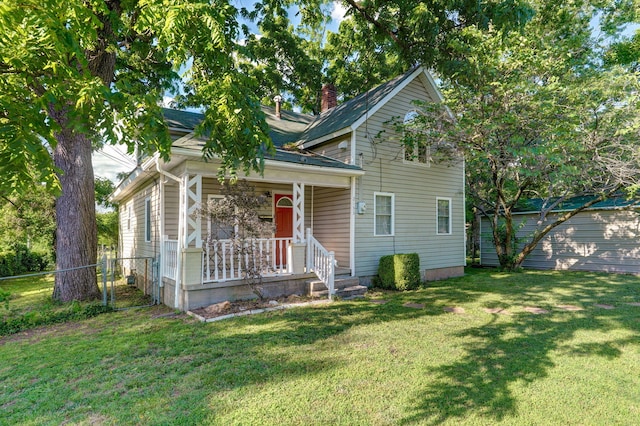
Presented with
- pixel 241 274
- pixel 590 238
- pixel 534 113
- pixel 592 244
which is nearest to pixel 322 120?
pixel 534 113

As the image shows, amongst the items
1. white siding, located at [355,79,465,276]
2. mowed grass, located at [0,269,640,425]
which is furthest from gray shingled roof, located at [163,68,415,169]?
mowed grass, located at [0,269,640,425]

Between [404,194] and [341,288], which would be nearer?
[341,288]

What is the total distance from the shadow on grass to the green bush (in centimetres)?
91

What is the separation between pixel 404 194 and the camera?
33.5ft

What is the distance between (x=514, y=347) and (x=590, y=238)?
1077 centimetres

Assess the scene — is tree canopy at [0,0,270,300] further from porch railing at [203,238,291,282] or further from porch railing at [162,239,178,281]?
porch railing at [203,238,291,282]

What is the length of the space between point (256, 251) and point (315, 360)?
3.44 m

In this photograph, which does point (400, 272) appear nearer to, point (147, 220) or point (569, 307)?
point (569, 307)

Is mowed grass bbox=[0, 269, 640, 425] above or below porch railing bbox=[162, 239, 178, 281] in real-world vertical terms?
below

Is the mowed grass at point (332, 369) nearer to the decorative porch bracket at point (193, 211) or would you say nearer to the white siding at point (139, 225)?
the decorative porch bracket at point (193, 211)

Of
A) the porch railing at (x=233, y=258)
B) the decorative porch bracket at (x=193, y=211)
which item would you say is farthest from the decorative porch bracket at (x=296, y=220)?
the decorative porch bracket at (x=193, y=211)

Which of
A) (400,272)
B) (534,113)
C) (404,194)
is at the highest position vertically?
(534,113)

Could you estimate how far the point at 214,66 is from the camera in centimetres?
552

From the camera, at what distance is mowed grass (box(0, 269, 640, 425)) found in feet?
9.90
